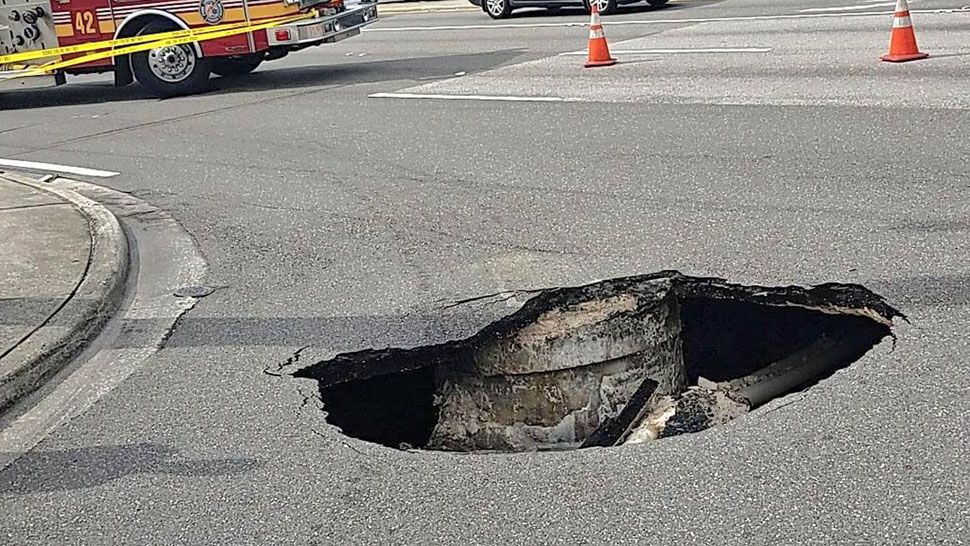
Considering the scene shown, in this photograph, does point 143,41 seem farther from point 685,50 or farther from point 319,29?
point 685,50

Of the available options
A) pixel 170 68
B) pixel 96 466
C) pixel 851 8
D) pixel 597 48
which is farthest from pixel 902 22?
pixel 96 466

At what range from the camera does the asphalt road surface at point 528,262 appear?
12.5 feet

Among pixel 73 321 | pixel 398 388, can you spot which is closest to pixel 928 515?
pixel 398 388

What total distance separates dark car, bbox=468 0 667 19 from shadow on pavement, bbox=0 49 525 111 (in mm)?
4502

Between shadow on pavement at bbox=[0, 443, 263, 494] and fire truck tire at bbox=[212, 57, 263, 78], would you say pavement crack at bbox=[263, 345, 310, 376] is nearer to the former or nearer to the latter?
shadow on pavement at bbox=[0, 443, 263, 494]

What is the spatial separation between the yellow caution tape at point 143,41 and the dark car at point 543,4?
272 inches

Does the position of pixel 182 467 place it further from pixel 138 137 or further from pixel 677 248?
pixel 138 137

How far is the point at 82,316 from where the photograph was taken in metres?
5.95

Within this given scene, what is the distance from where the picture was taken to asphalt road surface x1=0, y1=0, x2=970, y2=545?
12.5 feet

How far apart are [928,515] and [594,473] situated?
1.05m

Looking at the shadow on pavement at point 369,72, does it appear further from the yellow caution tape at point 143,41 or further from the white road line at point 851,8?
the white road line at point 851,8

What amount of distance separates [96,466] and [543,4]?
57.6 ft

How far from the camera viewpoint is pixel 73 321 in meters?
5.86

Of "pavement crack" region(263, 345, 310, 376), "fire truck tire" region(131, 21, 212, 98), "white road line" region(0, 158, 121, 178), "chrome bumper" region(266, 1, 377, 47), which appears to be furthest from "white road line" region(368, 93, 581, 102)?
"pavement crack" region(263, 345, 310, 376)
